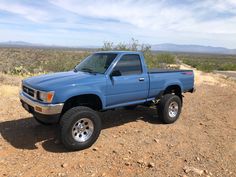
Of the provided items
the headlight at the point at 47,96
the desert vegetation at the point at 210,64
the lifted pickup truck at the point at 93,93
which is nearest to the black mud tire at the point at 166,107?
the lifted pickup truck at the point at 93,93

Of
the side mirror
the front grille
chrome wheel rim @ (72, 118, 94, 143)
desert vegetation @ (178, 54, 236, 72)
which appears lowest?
desert vegetation @ (178, 54, 236, 72)

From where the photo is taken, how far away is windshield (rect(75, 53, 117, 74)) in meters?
6.15

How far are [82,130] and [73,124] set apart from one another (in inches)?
12.9

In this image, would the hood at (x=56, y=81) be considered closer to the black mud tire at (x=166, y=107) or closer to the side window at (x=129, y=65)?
the side window at (x=129, y=65)

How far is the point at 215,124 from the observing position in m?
7.30

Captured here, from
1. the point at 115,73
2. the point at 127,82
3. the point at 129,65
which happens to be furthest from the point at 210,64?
the point at 115,73

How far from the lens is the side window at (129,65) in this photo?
6.21m

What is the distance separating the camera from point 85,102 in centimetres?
583

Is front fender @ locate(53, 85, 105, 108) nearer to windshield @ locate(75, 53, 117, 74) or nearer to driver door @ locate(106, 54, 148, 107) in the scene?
driver door @ locate(106, 54, 148, 107)

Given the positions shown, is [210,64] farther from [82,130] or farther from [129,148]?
[82,130]

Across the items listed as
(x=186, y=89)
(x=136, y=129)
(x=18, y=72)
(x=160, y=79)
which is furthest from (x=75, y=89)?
(x=18, y=72)

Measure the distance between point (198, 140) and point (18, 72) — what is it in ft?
42.2

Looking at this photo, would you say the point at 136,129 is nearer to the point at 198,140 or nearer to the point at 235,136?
the point at 198,140

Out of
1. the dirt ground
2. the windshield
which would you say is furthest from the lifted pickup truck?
the dirt ground
